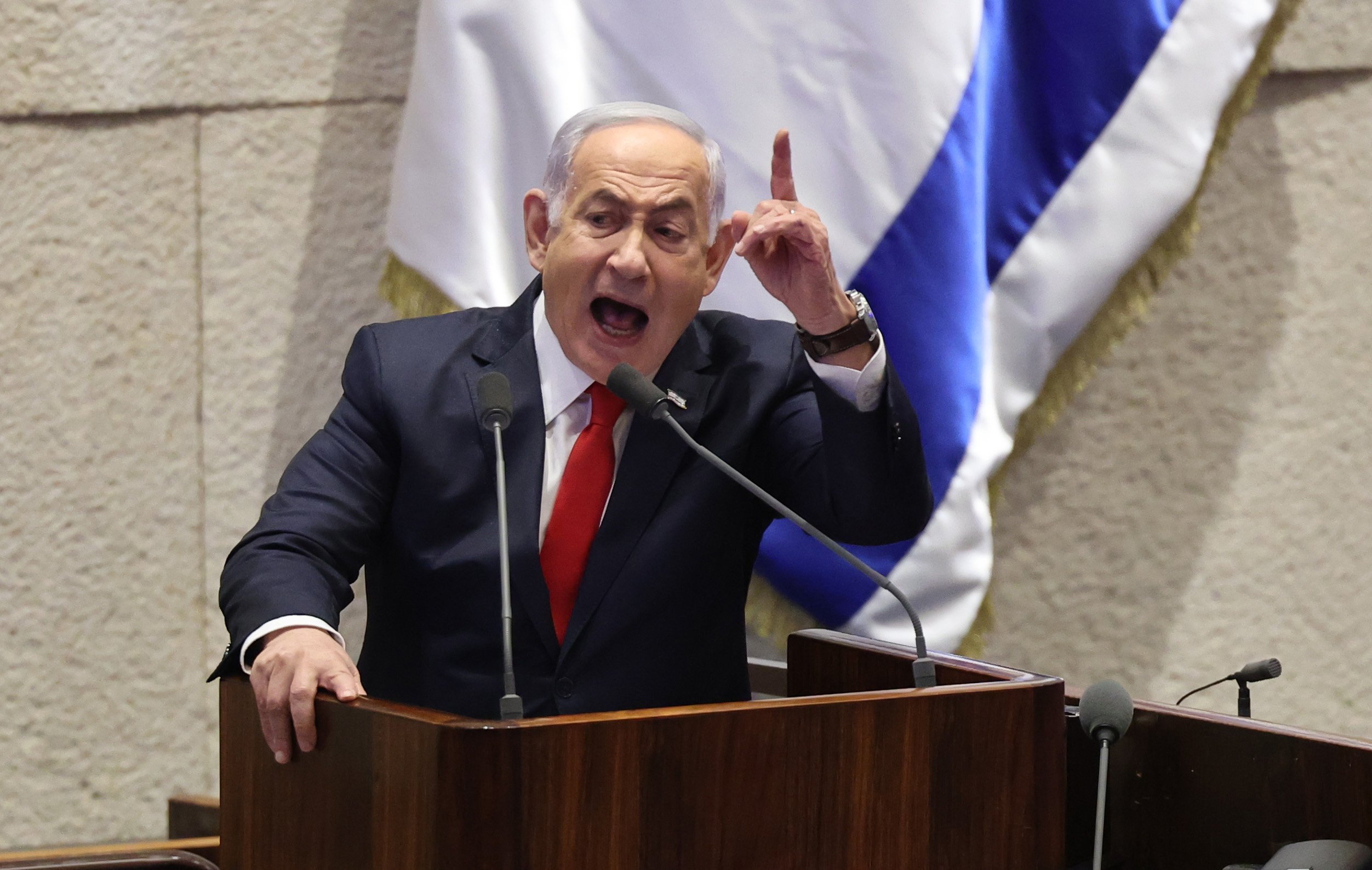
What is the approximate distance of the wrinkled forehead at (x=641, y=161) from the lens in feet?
5.25

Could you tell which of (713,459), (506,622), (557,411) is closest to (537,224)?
(557,411)

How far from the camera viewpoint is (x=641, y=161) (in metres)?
1.60

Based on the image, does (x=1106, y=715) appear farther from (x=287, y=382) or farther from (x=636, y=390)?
(x=287, y=382)

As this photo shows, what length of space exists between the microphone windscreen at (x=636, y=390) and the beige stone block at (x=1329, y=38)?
1.84m

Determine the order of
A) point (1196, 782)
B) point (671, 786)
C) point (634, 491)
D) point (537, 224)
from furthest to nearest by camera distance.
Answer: point (537, 224), point (634, 491), point (1196, 782), point (671, 786)

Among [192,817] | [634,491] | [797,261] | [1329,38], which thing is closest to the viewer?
[797,261]

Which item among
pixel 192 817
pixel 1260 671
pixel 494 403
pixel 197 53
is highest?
pixel 197 53

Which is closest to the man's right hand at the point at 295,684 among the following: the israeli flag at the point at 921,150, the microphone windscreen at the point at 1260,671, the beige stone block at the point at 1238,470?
the microphone windscreen at the point at 1260,671

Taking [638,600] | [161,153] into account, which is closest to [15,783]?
[161,153]

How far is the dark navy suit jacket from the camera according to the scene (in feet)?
4.98

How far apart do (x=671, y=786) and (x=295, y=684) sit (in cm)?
34

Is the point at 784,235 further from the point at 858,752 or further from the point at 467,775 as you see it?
the point at 467,775

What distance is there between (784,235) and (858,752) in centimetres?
58

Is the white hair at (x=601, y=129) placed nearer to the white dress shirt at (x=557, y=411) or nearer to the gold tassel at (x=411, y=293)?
the white dress shirt at (x=557, y=411)
